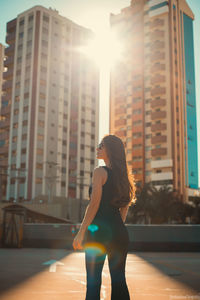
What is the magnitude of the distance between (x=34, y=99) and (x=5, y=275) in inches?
3163

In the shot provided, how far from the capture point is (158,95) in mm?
89562

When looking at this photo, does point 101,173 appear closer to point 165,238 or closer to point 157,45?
point 165,238

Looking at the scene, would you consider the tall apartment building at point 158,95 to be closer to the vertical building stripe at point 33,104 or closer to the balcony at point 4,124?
the vertical building stripe at point 33,104

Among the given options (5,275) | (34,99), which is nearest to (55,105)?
(34,99)

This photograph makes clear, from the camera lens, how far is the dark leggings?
322 centimetres

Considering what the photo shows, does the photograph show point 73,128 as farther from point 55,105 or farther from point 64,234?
point 64,234

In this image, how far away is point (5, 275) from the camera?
7688 mm

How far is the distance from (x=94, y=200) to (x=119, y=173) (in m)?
0.34

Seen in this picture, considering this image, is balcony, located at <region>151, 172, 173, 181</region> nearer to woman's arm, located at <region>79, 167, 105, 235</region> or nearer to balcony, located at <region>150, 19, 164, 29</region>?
balcony, located at <region>150, 19, 164, 29</region>

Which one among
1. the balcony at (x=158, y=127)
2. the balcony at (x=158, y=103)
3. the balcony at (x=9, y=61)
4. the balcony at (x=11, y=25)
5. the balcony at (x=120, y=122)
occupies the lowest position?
the balcony at (x=158, y=127)

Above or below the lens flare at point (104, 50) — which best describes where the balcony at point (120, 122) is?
below

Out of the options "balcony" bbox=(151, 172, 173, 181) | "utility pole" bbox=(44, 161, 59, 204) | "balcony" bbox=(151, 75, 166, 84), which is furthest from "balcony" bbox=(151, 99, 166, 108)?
"utility pole" bbox=(44, 161, 59, 204)

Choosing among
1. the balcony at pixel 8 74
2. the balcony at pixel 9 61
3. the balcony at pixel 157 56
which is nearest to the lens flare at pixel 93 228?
the balcony at pixel 157 56

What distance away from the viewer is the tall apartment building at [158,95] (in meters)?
86.0
